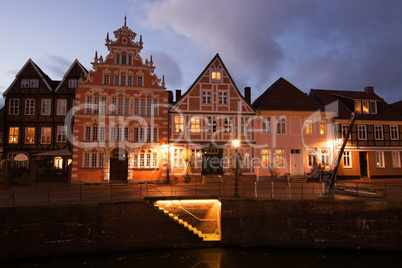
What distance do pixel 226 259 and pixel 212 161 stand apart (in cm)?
1388

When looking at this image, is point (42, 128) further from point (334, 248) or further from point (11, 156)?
point (334, 248)

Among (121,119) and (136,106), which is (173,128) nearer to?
(136,106)

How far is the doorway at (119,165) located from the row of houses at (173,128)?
0.28 feet

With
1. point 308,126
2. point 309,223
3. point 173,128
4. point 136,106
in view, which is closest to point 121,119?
point 136,106

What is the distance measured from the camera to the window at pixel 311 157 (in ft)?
91.2

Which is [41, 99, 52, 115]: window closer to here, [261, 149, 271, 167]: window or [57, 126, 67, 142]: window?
[57, 126, 67, 142]: window

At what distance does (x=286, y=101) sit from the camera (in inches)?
1121

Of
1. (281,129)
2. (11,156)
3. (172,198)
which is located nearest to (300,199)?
(172,198)

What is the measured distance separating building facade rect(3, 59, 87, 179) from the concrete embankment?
17826 mm

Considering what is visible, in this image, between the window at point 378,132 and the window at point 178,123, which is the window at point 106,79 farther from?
the window at point 378,132

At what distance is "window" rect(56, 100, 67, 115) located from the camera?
30.2m

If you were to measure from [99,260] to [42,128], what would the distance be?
21.7 m

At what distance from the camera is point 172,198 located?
15.6 metres

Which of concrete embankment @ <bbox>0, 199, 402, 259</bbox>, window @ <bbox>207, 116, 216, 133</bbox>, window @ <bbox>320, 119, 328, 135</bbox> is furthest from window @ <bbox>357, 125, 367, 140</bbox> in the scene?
concrete embankment @ <bbox>0, 199, 402, 259</bbox>
